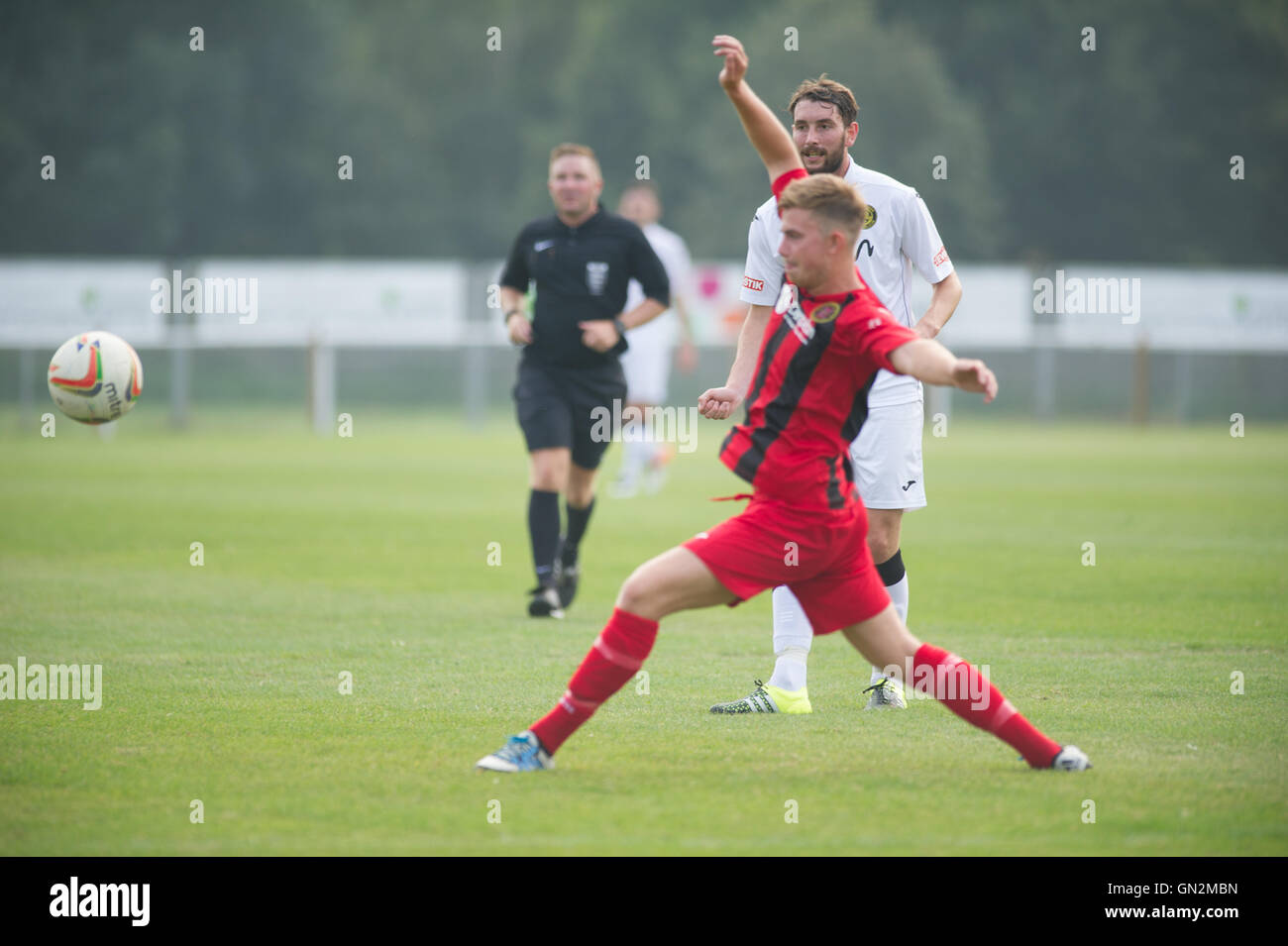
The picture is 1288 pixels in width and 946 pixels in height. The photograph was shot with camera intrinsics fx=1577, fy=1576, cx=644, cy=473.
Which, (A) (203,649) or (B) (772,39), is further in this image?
(B) (772,39)

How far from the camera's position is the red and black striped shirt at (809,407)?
4.89 meters

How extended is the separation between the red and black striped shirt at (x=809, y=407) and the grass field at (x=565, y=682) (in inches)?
37.5

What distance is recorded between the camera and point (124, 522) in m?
13.3

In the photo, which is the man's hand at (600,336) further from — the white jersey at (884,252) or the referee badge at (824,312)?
the referee badge at (824,312)

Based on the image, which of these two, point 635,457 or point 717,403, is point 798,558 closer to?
point 717,403

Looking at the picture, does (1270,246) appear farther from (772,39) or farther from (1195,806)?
(1195,806)

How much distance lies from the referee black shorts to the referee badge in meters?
4.19

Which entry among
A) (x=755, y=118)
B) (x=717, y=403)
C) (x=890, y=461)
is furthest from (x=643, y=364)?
(x=717, y=403)

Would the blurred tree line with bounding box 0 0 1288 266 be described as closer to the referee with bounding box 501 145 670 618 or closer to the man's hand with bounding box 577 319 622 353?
the referee with bounding box 501 145 670 618

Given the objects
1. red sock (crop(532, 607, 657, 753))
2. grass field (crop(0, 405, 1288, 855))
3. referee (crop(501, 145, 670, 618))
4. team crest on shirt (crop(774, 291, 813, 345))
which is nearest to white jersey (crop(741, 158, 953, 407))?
team crest on shirt (crop(774, 291, 813, 345))

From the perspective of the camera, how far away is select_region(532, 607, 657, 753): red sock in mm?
4914
